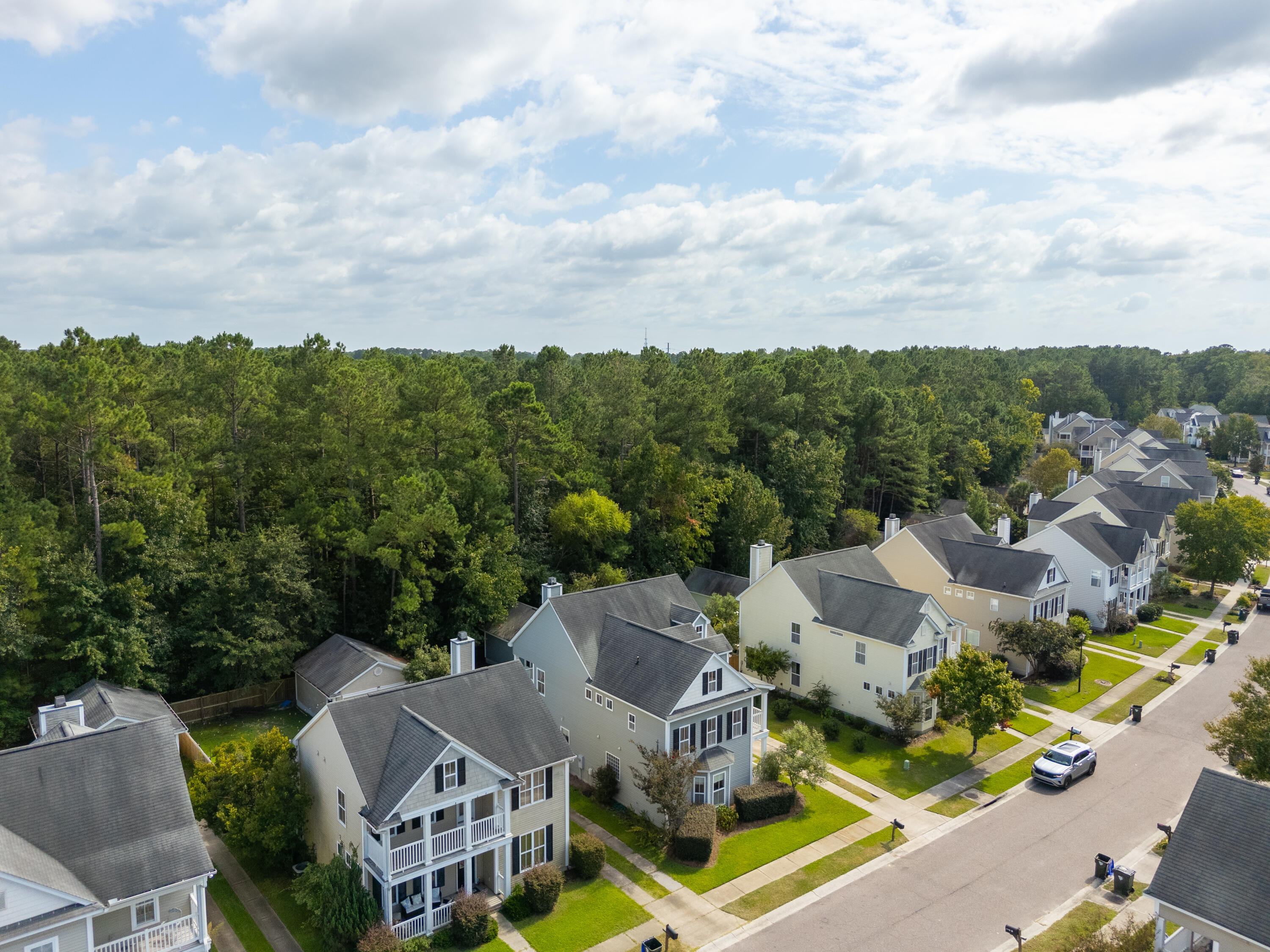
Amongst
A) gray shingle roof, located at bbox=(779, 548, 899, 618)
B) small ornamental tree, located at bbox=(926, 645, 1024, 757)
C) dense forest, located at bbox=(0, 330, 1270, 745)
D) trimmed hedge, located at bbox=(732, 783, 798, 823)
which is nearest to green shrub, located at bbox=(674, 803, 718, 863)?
trimmed hedge, located at bbox=(732, 783, 798, 823)

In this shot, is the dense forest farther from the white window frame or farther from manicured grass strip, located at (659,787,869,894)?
manicured grass strip, located at (659,787,869,894)

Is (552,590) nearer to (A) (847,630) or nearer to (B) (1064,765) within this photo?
(A) (847,630)

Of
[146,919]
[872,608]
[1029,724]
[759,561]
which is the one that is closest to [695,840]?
[146,919]

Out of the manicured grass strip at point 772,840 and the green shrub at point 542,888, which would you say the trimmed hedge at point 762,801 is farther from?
the green shrub at point 542,888

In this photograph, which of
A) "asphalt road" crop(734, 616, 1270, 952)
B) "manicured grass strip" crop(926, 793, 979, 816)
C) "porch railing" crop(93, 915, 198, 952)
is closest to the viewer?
"porch railing" crop(93, 915, 198, 952)

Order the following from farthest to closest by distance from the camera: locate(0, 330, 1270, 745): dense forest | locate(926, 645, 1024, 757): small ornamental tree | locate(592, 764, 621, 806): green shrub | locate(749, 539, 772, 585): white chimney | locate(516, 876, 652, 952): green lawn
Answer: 1. locate(749, 539, 772, 585): white chimney
2. locate(0, 330, 1270, 745): dense forest
3. locate(926, 645, 1024, 757): small ornamental tree
4. locate(592, 764, 621, 806): green shrub
5. locate(516, 876, 652, 952): green lawn
